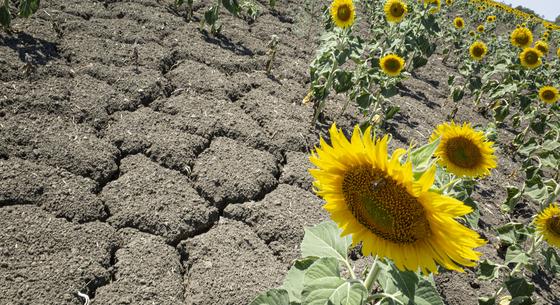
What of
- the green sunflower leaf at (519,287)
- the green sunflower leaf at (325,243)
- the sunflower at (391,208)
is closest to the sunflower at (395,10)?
the green sunflower leaf at (519,287)

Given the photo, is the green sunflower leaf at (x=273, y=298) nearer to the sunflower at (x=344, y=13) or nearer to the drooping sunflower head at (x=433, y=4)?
the sunflower at (x=344, y=13)

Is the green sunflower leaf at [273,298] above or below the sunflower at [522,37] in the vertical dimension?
below

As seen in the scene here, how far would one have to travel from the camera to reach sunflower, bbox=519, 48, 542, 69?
5.03m

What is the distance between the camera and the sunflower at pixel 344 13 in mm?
3500

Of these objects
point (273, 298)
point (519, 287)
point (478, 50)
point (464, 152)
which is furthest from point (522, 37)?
point (273, 298)

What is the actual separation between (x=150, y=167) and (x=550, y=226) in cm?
228

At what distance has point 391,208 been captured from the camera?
1.09m

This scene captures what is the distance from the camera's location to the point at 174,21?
452 centimetres

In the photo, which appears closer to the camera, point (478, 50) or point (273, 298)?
point (273, 298)

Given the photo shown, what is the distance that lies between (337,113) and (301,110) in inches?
16.5

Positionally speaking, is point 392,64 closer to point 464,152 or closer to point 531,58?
point 464,152

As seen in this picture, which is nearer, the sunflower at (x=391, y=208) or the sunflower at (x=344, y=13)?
the sunflower at (x=391, y=208)

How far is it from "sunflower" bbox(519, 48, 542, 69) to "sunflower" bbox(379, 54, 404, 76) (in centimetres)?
257

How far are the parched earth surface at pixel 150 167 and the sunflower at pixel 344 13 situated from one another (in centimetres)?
78
